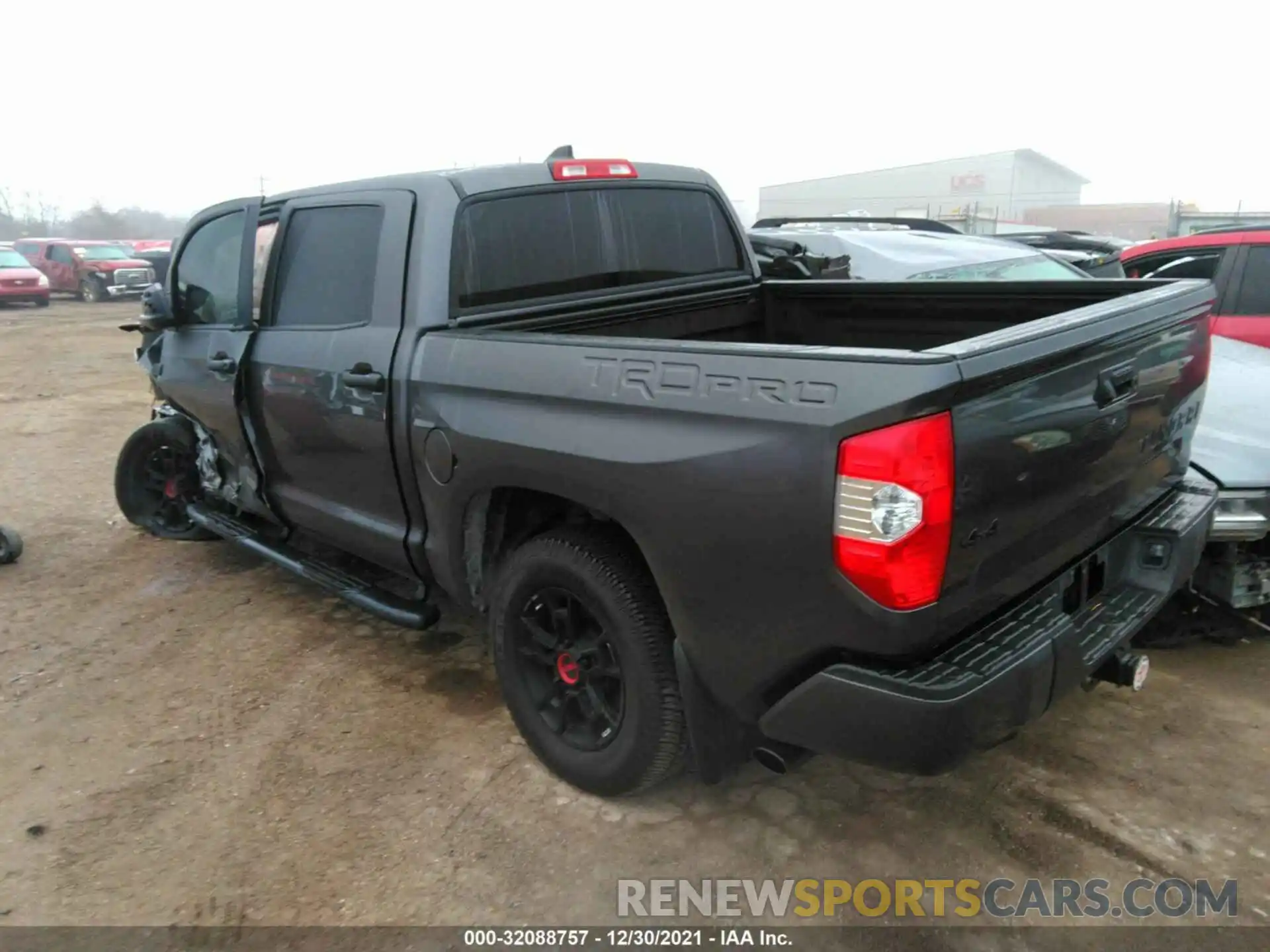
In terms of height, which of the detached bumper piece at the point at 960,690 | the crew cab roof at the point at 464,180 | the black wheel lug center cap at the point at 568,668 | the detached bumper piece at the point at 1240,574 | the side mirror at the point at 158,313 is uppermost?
the crew cab roof at the point at 464,180

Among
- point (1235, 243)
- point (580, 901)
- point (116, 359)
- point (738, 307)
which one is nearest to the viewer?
point (580, 901)

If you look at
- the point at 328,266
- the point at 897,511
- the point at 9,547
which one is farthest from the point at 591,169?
the point at 9,547

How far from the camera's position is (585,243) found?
12.1 ft

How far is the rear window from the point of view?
3.37 metres

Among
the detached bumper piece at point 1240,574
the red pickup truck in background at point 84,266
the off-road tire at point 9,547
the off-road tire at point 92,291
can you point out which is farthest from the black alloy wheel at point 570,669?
the off-road tire at point 92,291

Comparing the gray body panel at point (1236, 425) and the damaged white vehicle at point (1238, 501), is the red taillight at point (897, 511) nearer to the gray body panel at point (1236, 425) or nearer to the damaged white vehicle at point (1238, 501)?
the damaged white vehicle at point (1238, 501)

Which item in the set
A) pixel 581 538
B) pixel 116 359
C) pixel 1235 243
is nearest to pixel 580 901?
pixel 581 538

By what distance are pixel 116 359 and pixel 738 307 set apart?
1295 centimetres

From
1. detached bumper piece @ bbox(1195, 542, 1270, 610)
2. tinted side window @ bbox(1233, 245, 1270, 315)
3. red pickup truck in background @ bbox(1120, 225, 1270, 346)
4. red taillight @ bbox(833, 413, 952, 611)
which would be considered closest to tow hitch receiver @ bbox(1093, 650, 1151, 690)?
red taillight @ bbox(833, 413, 952, 611)

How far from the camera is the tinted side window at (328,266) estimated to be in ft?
11.6

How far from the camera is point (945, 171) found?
148 feet

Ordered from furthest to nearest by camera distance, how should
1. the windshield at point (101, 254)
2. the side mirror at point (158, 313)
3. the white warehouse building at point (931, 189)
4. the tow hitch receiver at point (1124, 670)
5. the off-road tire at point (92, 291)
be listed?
the white warehouse building at point (931, 189), the windshield at point (101, 254), the off-road tire at point (92, 291), the side mirror at point (158, 313), the tow hitch receiver at point (1124, 670)

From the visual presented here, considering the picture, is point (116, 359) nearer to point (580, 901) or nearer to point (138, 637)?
point (138, 637)

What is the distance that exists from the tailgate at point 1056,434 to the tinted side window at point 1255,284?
3.53 meters
